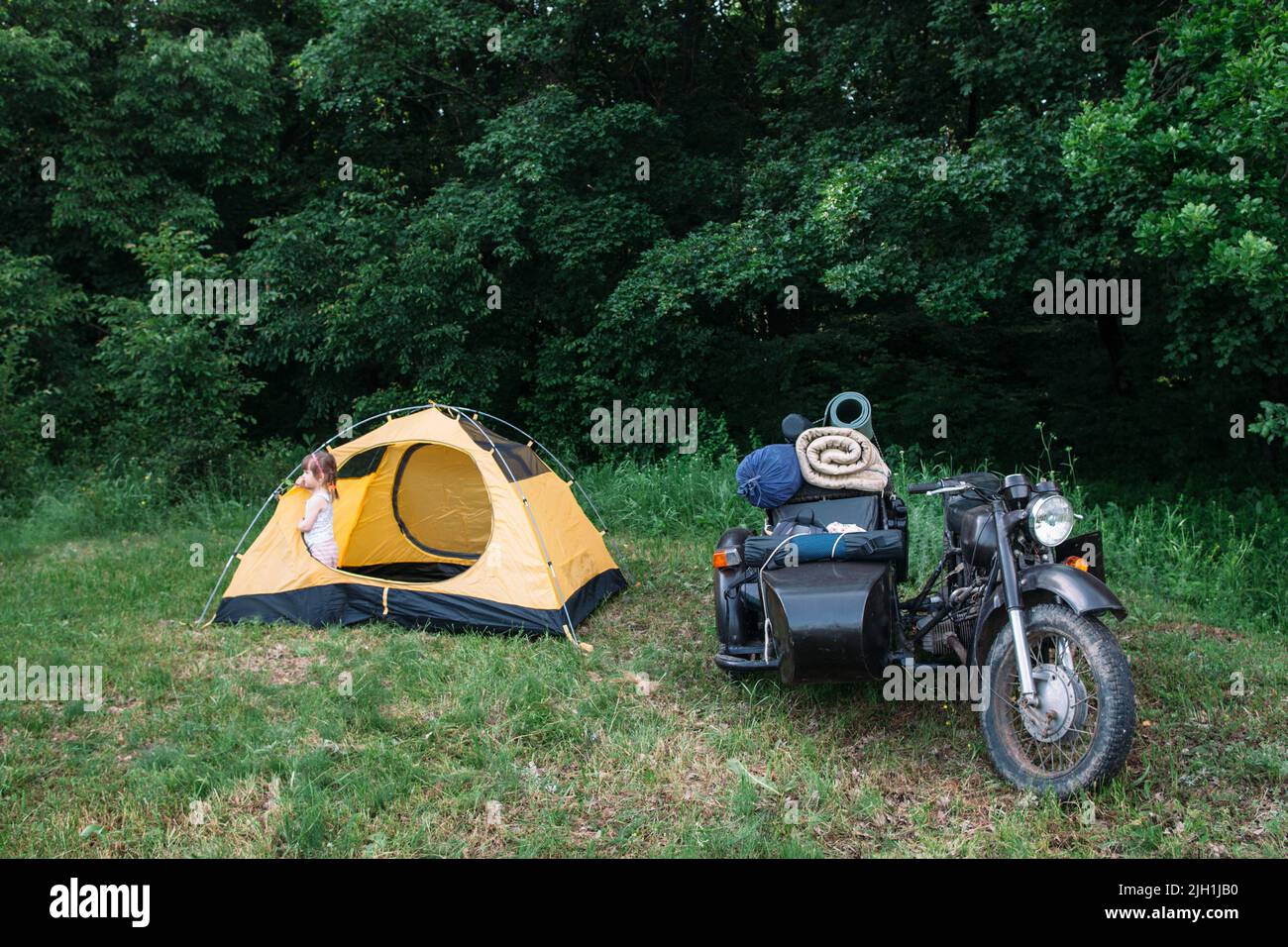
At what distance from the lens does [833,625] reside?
3.71 meters

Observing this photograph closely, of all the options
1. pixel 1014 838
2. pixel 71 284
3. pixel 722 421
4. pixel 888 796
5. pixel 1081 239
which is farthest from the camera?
pixel 71 284

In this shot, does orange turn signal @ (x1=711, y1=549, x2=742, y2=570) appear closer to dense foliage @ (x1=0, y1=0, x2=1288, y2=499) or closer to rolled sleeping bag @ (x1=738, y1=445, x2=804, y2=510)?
rolled sleeping bag @ (x1=738, y1=445, x2=804, y2=510)

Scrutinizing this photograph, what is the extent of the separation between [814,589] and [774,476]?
984 mm

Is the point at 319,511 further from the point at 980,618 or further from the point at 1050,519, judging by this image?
the point at 1050,519

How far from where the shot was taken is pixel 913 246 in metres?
8.86

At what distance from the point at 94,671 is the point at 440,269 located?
6704mm

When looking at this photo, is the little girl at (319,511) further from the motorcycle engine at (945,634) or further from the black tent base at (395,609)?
the motorcycle engine at (945,634)

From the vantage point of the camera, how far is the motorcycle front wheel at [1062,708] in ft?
10.6

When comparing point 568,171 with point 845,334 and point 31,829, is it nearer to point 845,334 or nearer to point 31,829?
point 845,334

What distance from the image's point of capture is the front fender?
3.33 metres

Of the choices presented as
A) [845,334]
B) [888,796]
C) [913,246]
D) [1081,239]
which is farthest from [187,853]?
[845,334]

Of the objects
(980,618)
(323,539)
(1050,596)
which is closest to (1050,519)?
(1050,596)

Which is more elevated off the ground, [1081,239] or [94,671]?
[1081,239]

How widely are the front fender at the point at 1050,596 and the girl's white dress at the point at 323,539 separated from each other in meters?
3.99
